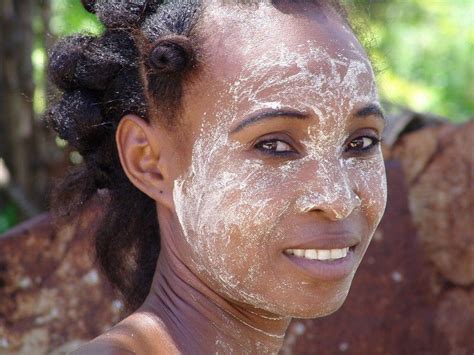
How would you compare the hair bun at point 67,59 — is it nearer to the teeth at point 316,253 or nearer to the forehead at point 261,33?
the forehead at point 261,33

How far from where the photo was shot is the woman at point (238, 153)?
8.34 ft

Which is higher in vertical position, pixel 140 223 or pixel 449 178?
pixel 140 223

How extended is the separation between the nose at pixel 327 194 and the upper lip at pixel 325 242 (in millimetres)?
54

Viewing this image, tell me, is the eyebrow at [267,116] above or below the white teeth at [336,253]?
above

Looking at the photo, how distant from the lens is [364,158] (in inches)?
105

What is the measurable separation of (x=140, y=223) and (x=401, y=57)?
6840 mm

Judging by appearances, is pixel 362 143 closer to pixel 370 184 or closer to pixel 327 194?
pixel 370 184

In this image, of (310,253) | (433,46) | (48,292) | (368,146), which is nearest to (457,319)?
(48,292)

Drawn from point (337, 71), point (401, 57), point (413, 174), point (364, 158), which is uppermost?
point (337, 71)

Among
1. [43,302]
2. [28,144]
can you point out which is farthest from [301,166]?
[28,144]

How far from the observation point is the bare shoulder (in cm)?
257

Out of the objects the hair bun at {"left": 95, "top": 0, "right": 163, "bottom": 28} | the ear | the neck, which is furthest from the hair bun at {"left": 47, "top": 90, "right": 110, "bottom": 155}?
the neck

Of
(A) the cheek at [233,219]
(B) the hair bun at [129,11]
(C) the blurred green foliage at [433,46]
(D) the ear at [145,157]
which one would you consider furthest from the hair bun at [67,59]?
(C) the blurred green foliage at [433,46]

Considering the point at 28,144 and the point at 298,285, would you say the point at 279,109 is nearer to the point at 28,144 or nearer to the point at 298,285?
the point at 298,285
